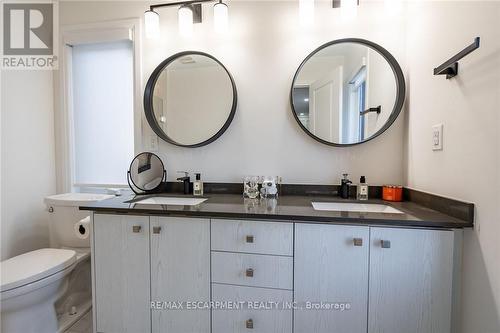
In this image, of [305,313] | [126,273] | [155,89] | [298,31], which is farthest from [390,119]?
[126,273]

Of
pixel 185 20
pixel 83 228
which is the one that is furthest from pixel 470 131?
pixel 83 228

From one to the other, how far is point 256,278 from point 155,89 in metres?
1.38

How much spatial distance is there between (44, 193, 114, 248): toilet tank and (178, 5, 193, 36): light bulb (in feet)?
3.78

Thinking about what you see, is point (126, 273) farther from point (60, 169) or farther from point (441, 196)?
point (441, 196)

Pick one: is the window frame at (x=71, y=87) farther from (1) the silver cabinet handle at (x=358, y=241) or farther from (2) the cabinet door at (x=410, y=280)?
(2) the cabinet door at (x=410, y=280)

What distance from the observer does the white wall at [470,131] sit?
76 centimetres

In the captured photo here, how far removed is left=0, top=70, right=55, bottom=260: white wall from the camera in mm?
1479

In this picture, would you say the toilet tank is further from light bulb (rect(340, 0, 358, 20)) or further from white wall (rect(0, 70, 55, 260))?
light bulb (rect(340, 0, 358, 20))

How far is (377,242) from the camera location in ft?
3.09

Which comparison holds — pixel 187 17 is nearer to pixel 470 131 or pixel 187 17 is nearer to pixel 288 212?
pixel 288 212

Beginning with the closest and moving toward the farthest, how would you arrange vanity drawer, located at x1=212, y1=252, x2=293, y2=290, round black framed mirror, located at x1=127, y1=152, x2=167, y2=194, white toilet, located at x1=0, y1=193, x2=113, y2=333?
vanity drawer, located at x1=212, y1=252, x2=293, y2=290
white toilet, located at x1=0, y1=193, x2=113, y2=333
round black framed mirror, located at x1=127, y1=152, x2=167, y2=194

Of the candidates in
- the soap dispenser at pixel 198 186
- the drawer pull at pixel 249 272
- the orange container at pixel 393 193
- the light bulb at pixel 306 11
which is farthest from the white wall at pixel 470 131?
the soap dispenser at pixel 198 186

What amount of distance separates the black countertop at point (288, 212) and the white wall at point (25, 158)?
83cm

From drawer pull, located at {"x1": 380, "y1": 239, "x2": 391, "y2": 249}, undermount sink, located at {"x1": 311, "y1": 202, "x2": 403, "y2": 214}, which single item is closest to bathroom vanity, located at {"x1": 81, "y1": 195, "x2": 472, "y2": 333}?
drawer pull, located at {"x1": 380, "y1": 239, "x2": 391, "y2": 249}
